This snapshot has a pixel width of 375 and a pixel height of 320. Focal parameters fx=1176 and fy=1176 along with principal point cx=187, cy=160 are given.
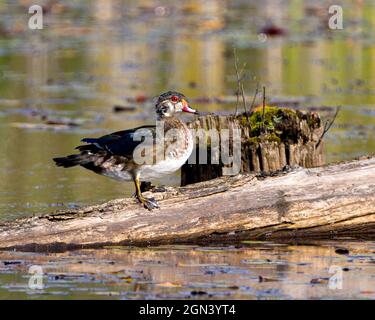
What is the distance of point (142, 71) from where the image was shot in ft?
66.5

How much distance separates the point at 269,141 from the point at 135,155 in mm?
1668

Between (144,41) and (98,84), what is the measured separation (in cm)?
563

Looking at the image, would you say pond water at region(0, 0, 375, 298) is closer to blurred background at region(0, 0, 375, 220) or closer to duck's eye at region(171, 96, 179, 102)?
blurred background at region(0, 0, 375, 220)

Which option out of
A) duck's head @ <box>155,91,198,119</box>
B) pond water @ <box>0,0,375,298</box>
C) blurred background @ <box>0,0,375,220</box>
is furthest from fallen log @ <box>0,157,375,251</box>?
blurred background @ <box>0,0,375,220</box>

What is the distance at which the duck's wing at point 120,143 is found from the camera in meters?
8.62

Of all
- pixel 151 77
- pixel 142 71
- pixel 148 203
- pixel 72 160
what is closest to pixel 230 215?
pixel 148 203

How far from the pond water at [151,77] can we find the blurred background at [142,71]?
3 centimetres

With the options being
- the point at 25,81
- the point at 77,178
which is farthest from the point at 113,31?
the point at 77,178

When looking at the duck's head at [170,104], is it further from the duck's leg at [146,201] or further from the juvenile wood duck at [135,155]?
the duck's leg at [146,201]

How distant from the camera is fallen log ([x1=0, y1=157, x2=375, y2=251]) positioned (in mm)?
8328

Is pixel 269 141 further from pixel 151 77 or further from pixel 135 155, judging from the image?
pixel 151 77

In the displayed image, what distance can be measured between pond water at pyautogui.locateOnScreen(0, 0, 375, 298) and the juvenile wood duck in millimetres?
605

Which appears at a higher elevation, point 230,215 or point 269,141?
point 269,141

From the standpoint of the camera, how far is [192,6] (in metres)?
30.1
